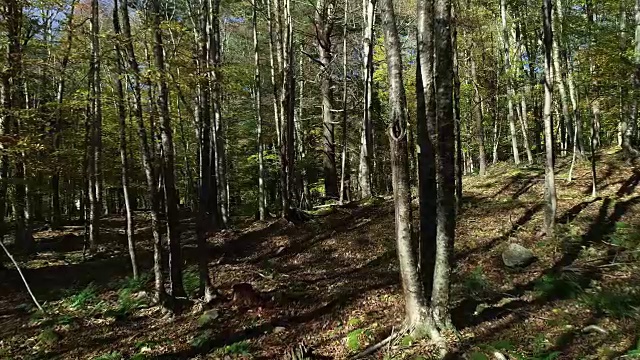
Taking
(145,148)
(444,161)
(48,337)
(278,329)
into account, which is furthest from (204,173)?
(444,161)

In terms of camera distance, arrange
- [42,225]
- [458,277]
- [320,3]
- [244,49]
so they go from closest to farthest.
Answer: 1. [458,277]
2. [320,3]
3. [42,225]
4. [244,49]

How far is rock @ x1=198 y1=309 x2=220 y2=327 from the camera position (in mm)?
8914

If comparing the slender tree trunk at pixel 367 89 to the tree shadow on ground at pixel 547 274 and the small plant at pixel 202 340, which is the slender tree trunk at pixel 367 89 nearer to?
the tree shadow on ground at pixel 547 274

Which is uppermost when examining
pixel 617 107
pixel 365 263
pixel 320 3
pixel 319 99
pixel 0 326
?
pixel 320 3

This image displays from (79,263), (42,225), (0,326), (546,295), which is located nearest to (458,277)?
(546,295)

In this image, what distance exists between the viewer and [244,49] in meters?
25.8

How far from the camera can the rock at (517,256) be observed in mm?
9156

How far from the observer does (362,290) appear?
9.32 metres

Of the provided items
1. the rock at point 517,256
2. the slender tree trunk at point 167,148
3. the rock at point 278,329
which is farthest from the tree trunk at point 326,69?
the rock at point 278,329

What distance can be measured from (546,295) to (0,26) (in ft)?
43.6

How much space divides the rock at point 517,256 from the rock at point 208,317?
620 centimetres

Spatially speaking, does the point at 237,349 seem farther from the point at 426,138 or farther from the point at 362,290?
the point at 426,138

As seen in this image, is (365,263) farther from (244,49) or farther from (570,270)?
(244,49)

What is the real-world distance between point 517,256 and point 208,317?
6578 millimetres
